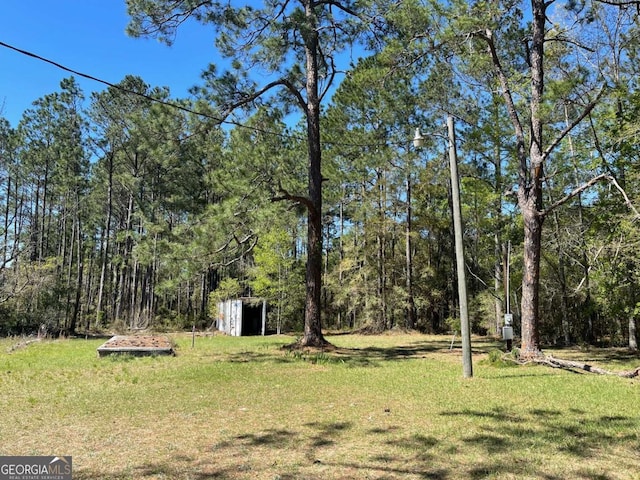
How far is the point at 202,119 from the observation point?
34.0 ft

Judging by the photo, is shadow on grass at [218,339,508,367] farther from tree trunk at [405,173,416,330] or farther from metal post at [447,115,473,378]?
tree trunk at [405,173,416,330]

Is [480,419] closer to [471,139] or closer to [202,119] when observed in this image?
[202,119]

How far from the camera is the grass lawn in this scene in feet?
11.2

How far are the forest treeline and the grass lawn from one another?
3.76 m

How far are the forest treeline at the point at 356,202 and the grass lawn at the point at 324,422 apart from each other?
3.76 metres

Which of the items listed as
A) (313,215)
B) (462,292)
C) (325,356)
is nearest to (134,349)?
(325,356)

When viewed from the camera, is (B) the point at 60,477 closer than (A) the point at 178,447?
Yes

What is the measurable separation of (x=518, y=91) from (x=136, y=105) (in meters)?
19.4

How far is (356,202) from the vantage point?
74.3ft

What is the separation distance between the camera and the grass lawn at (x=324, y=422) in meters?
3.40

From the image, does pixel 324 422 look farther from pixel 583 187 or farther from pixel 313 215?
pixel 313 215

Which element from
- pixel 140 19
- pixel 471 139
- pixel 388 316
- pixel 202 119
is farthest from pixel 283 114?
pixel 388 316

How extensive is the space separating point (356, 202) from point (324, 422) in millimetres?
18409

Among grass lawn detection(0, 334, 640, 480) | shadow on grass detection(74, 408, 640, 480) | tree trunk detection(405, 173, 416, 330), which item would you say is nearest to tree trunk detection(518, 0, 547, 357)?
grass lawn detection(0, 334, 640, 480)
